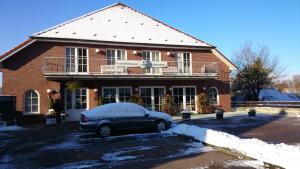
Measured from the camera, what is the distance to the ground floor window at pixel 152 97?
80.1 feet

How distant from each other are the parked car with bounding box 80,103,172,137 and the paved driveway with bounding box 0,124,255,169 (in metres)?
0.58

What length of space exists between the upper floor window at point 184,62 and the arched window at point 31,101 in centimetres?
1145

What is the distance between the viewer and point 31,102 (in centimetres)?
2161

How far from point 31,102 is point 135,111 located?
32.9 ft

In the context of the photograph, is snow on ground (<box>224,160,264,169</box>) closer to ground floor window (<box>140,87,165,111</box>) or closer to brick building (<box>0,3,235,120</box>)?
brick building (<box>0,3,235,120</box>)

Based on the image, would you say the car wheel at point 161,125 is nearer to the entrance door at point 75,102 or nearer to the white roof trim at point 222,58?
the entrance door at point 75,102

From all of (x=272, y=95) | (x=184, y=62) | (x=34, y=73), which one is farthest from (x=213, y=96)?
(x=272, y=95)

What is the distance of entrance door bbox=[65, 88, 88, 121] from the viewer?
22.3m

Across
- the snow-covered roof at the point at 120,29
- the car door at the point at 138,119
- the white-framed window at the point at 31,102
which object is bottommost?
the car door at the point at 138,119

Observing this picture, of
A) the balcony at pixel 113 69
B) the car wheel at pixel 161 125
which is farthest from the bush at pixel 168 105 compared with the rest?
the car wheel at pixel 161 125

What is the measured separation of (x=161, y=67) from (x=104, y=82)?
4.59 metres

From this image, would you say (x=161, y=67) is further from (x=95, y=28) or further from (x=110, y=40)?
(x=95, y=28)

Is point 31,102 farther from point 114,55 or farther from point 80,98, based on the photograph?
point 114,55

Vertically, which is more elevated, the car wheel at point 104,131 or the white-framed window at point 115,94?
the white-framed window at point 115,94
